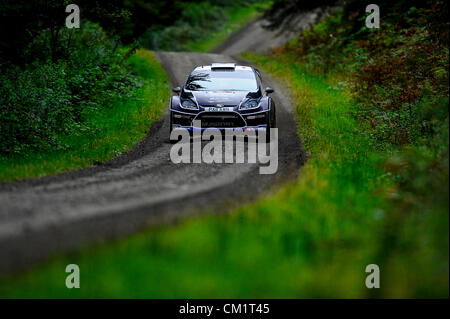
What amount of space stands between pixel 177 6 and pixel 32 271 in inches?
1267

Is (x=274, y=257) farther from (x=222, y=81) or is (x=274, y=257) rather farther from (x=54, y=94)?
(x=54, y=94)

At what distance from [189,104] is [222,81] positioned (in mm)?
1413

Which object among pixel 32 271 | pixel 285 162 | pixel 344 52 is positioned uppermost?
pixel 344 52

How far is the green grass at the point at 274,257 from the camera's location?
513 cm

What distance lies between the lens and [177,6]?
35250mm

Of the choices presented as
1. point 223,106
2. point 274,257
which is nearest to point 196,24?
point 223,106

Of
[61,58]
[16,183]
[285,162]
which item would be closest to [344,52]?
[61,58]

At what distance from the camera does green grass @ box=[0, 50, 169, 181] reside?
10.2 meters

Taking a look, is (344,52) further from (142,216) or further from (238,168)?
(142,216)

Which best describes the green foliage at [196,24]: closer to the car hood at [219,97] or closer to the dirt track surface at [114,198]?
the car hood at [219,97]

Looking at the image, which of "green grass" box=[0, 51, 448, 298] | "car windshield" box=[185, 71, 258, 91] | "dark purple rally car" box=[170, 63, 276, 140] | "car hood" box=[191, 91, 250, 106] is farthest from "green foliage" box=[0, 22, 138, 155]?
"green grass" box=[0, 51, 448, 298]

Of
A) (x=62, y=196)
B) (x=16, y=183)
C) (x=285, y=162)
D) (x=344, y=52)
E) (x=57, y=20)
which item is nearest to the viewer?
(x=62, y=196)

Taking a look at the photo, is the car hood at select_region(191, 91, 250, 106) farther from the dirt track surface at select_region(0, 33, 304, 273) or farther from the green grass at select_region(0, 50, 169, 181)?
the green grass at select_region(0, 50, 169, 181)
